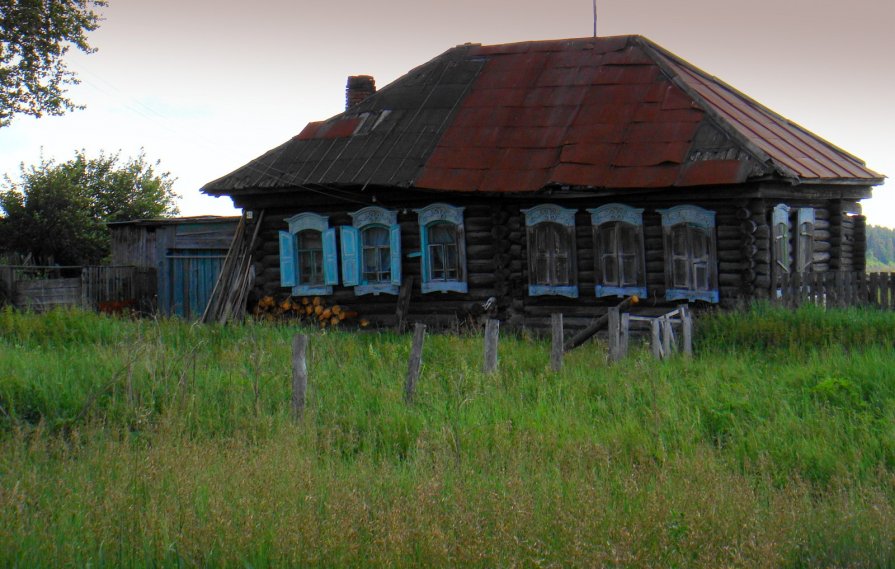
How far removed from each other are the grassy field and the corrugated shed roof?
391 cm

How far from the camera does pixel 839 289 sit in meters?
14.4

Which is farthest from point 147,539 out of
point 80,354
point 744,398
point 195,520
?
point 80,354

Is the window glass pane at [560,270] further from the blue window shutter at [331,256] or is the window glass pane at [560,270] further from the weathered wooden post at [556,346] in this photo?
the weathered wooden post at [556,346]

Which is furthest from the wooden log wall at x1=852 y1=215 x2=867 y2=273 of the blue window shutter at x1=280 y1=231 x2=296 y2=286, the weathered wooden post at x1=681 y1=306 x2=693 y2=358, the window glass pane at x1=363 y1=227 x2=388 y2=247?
the blue window shutter at x1=280 y1=231 x2=296 y2=286

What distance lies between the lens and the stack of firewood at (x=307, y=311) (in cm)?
1820

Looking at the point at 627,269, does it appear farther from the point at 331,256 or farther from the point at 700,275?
the point at 331,256

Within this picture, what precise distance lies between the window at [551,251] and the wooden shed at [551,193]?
27mm

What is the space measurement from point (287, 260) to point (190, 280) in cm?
514

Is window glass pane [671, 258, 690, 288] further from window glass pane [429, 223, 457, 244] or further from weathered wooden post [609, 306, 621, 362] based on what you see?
weathered wooden post [609, 306, 621, 362]

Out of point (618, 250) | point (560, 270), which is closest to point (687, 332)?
point (618, 250)

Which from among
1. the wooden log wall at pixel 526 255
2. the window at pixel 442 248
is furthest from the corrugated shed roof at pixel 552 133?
the window at pixel 442 248

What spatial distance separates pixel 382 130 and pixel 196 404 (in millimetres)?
10901

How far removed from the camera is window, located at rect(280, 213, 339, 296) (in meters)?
18.4

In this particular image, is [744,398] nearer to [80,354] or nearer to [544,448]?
[544,448]
